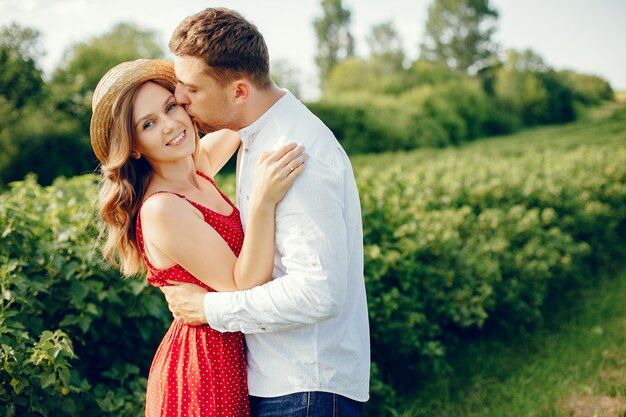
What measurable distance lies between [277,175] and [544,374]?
12.3ft

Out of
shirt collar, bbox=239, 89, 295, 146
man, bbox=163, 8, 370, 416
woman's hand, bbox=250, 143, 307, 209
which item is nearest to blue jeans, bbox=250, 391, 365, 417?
man, bbox=163, 8, 370, 416

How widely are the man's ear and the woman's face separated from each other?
27 centimetres

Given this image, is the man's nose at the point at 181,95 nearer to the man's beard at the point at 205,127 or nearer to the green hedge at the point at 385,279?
the man's beard at the point at 205,127

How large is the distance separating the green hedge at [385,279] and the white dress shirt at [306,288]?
980 mm

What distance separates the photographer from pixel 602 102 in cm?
6856

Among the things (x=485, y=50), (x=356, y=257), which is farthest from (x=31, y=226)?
(x=485, y=50)

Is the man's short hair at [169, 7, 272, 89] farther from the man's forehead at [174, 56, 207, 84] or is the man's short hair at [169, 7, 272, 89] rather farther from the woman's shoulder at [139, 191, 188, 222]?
the woman's shoulder at [139, 191, 188, 222]

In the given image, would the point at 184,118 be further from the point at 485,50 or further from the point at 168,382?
the point at 485,50

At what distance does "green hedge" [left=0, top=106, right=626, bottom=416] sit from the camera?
2.70m

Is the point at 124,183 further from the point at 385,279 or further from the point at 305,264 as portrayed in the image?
the point at 385,279

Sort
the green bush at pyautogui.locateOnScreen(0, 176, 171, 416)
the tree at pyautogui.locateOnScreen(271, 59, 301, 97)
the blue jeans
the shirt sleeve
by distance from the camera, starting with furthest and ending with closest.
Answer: the tree at pyautogui.locateOnScreen(271, 59, 301, 97) < the green bush at pyautogui.locateOnScreen(0, 176, 171, 416) < the blue jeans < the shirt sleeve

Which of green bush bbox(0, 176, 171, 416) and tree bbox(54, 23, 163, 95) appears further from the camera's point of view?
tree bbox(54, 23, 163, 95)

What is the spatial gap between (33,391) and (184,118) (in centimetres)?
135

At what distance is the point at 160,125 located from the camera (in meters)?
2.08
